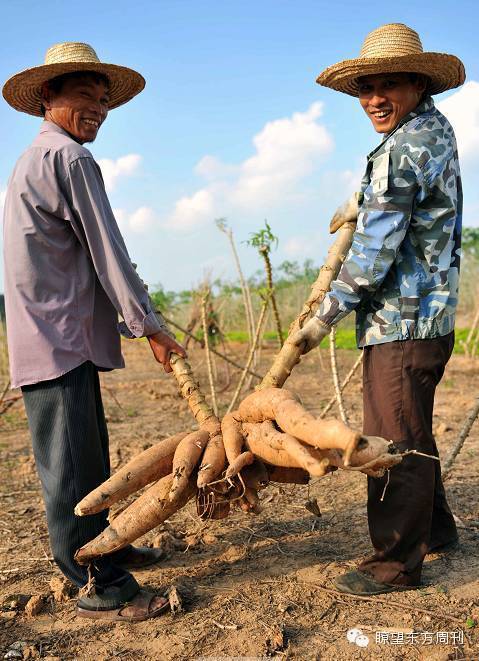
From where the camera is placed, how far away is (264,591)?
247cm

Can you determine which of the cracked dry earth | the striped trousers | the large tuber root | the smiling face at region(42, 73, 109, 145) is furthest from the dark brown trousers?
the smiling face at region(42, 73, 109, 145)

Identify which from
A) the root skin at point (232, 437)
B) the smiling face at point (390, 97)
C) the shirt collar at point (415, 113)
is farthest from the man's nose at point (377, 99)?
the root skin at point (232, 437)

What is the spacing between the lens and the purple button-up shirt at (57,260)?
2.21m

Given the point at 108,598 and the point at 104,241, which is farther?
the point at 108,598

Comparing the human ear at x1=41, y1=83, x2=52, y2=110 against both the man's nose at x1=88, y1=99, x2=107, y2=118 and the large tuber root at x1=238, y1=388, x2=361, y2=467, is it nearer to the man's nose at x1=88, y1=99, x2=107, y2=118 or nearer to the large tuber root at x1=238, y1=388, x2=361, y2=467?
the man's nose at x1=88, y1=99, x2=107, y2=118

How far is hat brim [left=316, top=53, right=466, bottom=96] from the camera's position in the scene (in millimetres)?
2252

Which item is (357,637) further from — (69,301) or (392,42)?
(392,42)

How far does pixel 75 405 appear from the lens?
2.27 m

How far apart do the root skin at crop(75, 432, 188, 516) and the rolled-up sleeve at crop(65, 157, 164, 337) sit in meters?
0.47

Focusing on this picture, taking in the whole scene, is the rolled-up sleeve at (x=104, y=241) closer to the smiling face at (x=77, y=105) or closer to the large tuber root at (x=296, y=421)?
the smiling face at (x=77, y=105)

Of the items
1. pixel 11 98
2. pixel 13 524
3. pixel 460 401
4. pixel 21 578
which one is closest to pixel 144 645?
pixel 21 578

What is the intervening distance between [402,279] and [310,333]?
15.9 inches

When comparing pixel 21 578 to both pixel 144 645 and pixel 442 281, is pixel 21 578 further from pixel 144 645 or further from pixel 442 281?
pixel 442 281

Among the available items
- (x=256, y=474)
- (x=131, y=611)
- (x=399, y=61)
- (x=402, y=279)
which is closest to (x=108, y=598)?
(x=131, y=611)
